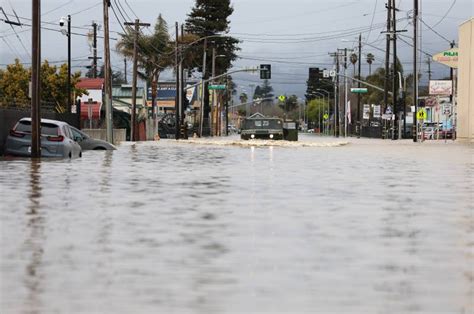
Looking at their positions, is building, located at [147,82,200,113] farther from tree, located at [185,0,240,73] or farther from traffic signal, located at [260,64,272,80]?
traffic signal, located at [260,64,272,80]

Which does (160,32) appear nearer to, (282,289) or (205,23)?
(205,23)

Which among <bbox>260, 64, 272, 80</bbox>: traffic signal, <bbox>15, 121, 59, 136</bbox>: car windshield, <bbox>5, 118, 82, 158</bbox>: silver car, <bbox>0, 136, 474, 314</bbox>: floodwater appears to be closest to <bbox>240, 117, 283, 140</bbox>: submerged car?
<bbox>260, 64, 272, 80</bbox>: traffic signal

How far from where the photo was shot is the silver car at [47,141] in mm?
35062

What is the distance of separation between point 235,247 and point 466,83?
6637 cm

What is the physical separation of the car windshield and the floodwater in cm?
1283

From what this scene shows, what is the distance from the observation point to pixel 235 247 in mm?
11359

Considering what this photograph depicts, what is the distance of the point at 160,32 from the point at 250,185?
8228cm

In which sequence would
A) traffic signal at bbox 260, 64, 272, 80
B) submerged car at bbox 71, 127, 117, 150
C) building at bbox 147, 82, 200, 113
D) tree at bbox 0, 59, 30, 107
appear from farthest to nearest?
building at bbox 147, 82, 200, 113
tree at bbox 0, 59, 30, 107
traffic signal at bbox 260, 64, 272, 80
submerged car at bbox 71, 127, 117, 150

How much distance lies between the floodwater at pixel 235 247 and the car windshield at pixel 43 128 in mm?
12835

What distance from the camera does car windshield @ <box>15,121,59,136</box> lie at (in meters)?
35.3

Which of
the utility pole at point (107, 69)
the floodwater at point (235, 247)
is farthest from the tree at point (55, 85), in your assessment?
the floodwater at point (235, 247)

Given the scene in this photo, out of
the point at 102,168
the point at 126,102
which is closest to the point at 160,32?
the point at 126,102

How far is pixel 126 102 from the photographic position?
11281 centimetres

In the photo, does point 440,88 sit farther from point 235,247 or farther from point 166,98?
point 235,247
